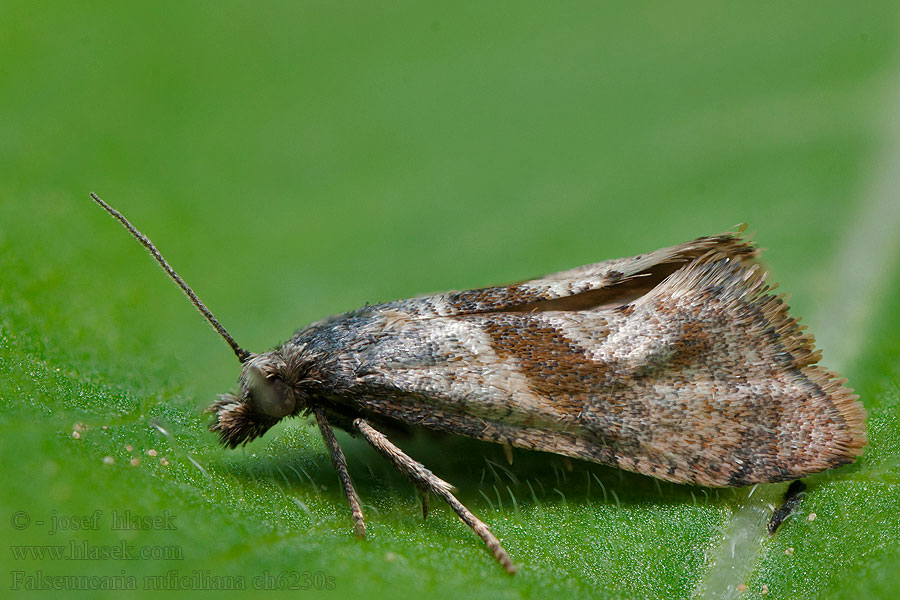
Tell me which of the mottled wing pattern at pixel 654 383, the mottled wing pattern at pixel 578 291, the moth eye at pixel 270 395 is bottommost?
the mottled wing pattern at pixel 654 383

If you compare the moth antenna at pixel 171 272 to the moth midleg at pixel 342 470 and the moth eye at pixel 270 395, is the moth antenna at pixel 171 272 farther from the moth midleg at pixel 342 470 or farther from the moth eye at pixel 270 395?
the moth midleg at pixel 342 470

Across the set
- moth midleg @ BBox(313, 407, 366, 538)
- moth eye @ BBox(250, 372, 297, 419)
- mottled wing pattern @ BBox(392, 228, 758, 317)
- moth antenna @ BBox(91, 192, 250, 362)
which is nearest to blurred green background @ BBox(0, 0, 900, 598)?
moth midleg @ BBox(313, 407, 366, 538)

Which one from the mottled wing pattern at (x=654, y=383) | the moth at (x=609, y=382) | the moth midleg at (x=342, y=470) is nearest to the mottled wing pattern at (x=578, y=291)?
the moth at (x=609, y=382)

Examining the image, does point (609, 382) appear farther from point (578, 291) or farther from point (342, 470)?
point (342, 470)

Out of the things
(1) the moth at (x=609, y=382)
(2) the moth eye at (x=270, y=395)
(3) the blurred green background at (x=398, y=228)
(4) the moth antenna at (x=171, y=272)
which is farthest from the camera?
(2) the moth eye at (x=270, y=395)

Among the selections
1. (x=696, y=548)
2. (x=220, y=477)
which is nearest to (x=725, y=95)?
(x=696, y=548)

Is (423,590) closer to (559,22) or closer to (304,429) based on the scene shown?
(304,429)
